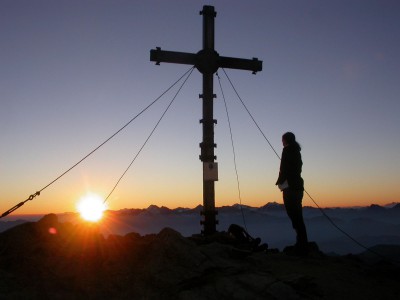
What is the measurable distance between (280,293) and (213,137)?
565 centimetres

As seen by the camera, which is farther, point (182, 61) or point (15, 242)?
point (182, 61)

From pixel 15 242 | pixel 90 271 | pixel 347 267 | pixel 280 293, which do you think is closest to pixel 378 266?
pixel 347 267

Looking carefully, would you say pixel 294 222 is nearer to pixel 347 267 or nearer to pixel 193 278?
pixel 347 267

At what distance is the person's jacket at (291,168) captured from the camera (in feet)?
30.7

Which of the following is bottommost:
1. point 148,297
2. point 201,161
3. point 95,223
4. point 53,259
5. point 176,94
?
point 148,297

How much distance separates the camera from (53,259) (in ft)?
21.6

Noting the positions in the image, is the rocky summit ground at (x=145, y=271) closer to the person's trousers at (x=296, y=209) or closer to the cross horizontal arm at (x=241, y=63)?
the person's trousers at (x=296, y=209)

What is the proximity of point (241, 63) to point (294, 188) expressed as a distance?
14.8 feet

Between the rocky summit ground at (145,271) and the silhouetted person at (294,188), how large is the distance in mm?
1235

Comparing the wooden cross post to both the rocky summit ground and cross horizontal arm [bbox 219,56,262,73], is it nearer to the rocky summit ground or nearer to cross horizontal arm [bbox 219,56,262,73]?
cross horizontal arm [bbox 219,56,262,73]

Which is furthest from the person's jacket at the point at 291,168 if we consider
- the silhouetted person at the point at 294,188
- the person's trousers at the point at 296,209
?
the person's trousers at the point at 296,209

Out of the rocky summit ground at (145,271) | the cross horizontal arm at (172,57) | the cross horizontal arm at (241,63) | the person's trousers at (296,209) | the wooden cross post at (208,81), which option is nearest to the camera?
the rocky summit ground at (145,271)

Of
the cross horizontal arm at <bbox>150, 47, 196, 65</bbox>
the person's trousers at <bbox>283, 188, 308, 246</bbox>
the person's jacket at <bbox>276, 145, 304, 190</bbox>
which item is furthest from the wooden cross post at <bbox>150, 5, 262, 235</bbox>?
the person's trousers at <bbox>283, 188, 308, 246</bbox>

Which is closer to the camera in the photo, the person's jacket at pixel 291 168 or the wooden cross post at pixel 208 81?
the person's jacket at pixel 291 168
